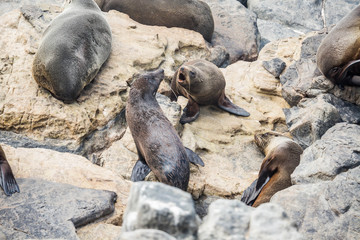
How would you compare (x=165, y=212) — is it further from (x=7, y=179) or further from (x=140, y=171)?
(x=140, y=171)

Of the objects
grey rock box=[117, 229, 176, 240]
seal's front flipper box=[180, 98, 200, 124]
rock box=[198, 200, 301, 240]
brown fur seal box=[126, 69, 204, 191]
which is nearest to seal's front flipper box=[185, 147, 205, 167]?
brown fur seal box=[126, 69, 204, 191]

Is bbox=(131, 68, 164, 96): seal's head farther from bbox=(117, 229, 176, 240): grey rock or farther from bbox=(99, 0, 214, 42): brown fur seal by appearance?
bbox=(117, 229, 176, 240): grey rock

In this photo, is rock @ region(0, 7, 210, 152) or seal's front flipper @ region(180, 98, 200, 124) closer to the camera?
rock @ region(0, 7, 210, 152)

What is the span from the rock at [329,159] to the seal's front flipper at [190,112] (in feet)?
6.07

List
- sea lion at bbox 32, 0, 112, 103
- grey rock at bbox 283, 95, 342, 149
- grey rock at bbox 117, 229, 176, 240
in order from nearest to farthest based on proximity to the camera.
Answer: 1. grey rock at bbox 117, 229, 176, 240
2. grey rock at bbox 283, 95, 342, 149
3. sea lion at bbox 32, 0, 112, 103

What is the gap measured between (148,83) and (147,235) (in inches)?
156

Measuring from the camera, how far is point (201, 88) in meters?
6.28

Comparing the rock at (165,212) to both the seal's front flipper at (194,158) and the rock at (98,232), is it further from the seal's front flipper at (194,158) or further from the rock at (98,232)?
the seal's front flipper at (194,158)

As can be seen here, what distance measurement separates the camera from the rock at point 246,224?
154 cm

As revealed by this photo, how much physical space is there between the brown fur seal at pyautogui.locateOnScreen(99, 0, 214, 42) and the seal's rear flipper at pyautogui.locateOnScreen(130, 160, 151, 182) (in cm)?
441

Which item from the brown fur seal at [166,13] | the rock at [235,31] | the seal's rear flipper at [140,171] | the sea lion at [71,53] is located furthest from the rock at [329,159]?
the brown fur seal at [166,13]

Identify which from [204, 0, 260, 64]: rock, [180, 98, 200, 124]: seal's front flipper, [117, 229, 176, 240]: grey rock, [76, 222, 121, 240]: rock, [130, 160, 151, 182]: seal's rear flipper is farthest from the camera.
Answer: [204, 0, 260, 64]: rock

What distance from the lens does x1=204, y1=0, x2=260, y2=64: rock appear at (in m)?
8.94

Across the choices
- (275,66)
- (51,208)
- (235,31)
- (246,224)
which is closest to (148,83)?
(51,208)
